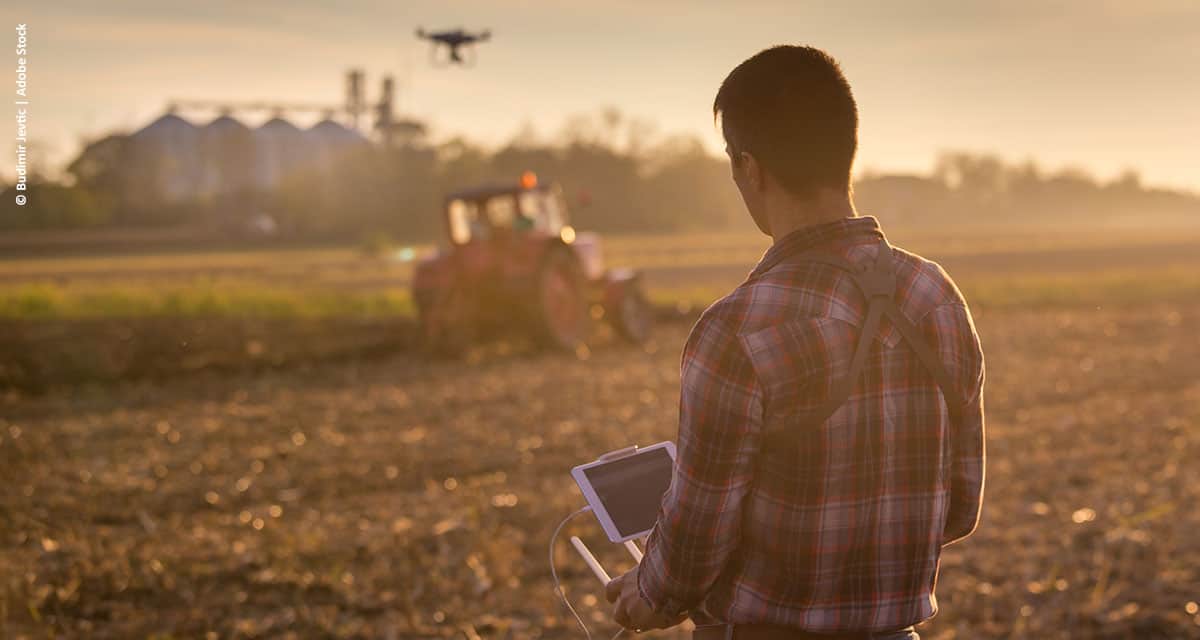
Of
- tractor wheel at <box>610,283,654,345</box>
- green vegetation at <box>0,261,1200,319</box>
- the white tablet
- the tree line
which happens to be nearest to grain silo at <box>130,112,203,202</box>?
the tree line

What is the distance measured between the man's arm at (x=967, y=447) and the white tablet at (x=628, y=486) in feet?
1.63

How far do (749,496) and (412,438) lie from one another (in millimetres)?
7515

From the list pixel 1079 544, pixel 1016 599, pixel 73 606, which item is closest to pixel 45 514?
pixel 73 606

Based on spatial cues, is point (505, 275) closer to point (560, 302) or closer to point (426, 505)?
point (560, 302)

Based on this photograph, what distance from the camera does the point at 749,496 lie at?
1.72 m

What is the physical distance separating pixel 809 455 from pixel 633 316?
13292 millimetres

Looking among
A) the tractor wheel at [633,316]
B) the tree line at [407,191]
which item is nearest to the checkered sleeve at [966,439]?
the tractor wheel at [633,316]

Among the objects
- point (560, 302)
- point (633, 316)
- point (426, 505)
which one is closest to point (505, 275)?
point (560, 302)

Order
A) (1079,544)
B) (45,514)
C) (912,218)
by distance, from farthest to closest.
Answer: (912,218), (45,514), (1079,544)

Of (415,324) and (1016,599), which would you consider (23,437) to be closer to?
(415,324)

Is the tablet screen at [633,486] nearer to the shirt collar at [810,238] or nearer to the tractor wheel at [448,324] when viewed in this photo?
the shirt collar at [810,238]

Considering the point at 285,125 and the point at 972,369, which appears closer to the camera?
the point at 972,369

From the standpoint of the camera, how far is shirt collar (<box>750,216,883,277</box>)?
1.69 m

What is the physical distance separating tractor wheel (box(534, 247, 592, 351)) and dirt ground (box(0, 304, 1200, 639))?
1.03m
